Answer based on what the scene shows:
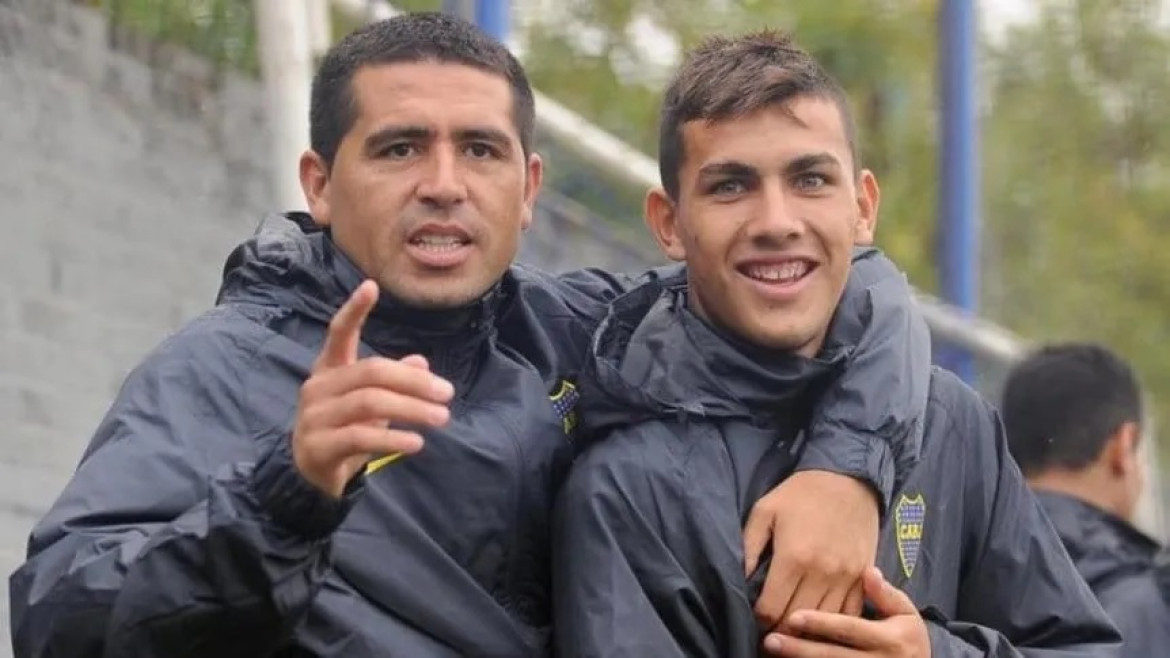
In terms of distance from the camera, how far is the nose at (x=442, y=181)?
3.13 metres

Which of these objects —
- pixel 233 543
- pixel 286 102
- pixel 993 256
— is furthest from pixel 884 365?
pixel 993 256

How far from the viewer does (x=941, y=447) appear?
3240 millimetres

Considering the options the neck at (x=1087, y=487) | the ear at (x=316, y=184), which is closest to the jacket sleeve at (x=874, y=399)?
the ear at (x=316, y=184)

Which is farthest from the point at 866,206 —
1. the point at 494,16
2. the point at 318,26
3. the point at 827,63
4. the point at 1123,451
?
the point at 827,63

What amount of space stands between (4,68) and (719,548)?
7.78ft

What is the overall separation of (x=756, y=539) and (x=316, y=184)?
2.65 ft

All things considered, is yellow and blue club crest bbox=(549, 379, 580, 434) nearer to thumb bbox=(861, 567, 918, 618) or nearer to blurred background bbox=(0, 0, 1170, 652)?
thumb bbox=(861, 567, 918, 618)

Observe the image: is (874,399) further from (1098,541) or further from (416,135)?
(1098,541)

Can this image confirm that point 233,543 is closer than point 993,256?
Yes

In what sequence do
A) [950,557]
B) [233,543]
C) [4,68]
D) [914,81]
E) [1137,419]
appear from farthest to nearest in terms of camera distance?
[914,81] → [1137,419] → [4,68] → [950,557] → [233,543]

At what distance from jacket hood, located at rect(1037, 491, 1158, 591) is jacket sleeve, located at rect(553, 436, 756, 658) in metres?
1.86

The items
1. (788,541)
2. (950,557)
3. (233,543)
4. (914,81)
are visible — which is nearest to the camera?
(233,543)

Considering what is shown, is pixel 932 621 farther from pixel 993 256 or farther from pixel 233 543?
pixel 993 256

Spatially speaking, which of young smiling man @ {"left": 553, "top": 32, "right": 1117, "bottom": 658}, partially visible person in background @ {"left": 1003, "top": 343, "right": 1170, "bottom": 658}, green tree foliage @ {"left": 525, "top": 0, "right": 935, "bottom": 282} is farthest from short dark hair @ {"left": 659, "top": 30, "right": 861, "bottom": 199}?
green tree foliage @ {"left": 525, "top": 0, "right": 935, "bottom": 282}
